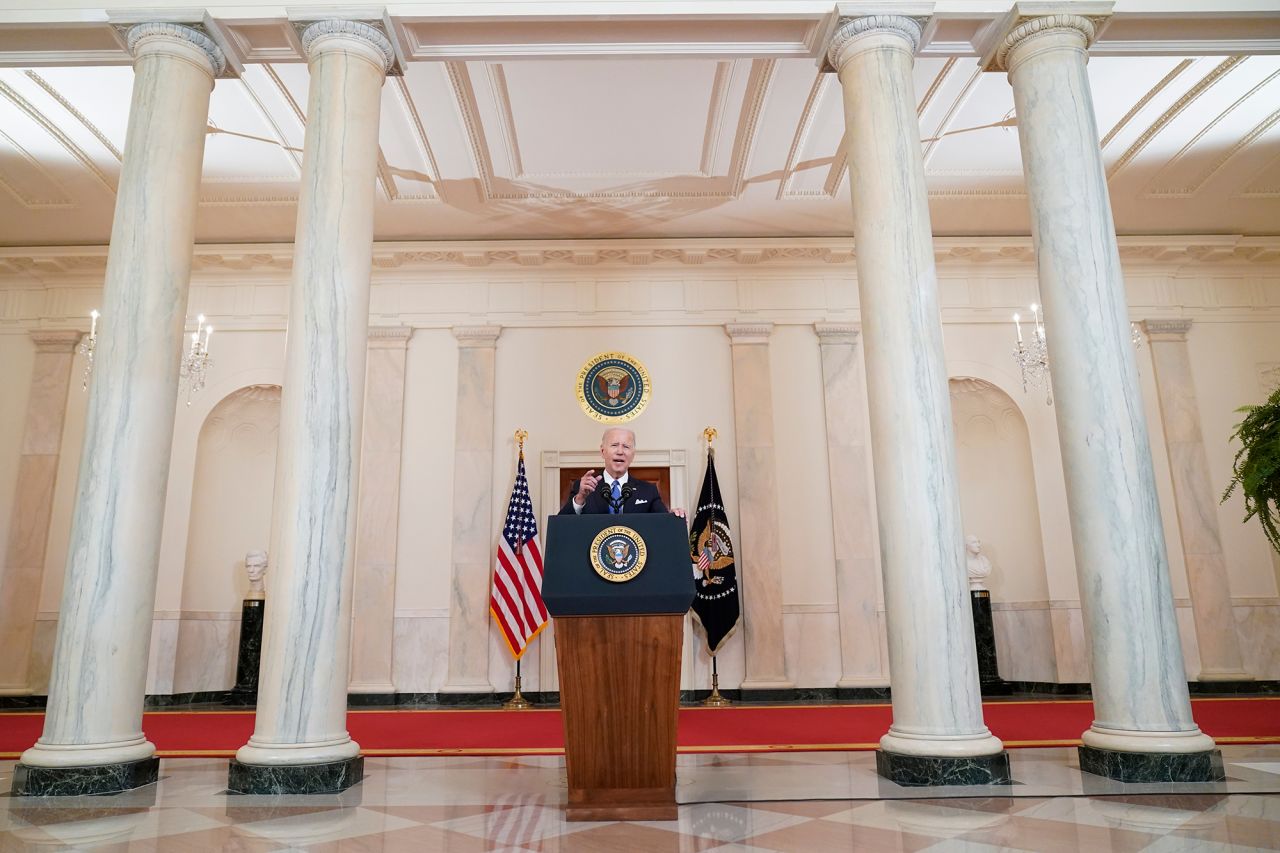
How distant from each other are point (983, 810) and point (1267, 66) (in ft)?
24.6

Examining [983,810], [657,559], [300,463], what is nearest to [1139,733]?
[983,810]

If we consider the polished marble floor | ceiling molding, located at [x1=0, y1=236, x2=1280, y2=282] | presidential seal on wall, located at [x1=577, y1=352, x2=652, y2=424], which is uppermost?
ceiling molding, located at [x1=0, y1=236, x2=1280, y2=282]

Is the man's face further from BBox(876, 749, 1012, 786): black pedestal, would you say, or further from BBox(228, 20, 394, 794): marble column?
BBox(876, 749, 1012, 786): black pedestal

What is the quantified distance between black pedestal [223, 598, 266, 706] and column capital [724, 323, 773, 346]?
20.8 ft

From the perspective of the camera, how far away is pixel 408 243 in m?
10.7

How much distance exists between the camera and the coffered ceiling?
231 inches

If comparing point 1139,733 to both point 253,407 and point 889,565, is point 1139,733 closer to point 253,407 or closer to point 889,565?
point 889,565

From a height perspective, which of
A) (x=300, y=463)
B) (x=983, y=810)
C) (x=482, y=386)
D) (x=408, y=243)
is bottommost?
(x=983, y=810)

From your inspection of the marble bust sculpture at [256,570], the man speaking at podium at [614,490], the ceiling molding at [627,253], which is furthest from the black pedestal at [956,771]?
the marble bust sculpture at [256,570]

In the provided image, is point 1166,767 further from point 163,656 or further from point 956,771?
point 163,656

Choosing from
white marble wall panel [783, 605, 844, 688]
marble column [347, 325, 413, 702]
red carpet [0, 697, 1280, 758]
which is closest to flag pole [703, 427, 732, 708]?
red carpet [0, 697, 1280, 758]

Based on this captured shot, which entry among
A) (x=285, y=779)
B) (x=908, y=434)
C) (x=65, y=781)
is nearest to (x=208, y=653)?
(x=65, y=781)

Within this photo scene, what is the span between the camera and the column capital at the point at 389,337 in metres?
10.5

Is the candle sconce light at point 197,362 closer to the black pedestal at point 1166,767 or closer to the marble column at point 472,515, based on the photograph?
the marble column at point 472,515
